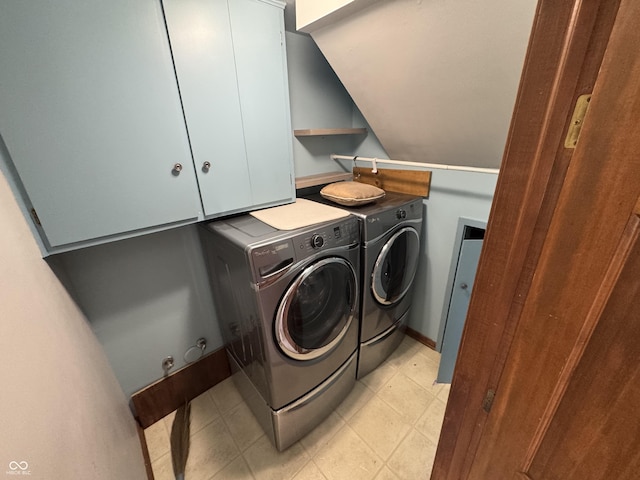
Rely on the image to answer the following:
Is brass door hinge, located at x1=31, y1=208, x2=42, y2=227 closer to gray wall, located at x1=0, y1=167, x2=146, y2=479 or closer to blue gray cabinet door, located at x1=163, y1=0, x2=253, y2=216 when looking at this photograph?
gray wall, located at x1=0, y1=167, x2=146, y2=479

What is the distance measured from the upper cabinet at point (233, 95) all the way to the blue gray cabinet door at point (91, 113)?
0.23 feet

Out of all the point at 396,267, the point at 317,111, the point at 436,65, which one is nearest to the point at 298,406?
the point at 396,267

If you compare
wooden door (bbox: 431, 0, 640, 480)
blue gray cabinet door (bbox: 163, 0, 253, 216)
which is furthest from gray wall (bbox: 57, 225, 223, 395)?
wooden door (bbox: 431, 0, 640, 480)

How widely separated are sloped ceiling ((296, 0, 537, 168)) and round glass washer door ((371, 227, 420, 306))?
1.90ft

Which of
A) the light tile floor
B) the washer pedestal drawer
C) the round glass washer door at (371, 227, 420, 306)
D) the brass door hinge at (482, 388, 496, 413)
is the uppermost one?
the brass door hinge at (482, 388, 496, 413)

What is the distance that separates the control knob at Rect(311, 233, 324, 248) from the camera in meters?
1.10

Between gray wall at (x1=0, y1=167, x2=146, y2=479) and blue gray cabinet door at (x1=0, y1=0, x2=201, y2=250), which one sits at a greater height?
blue gray cabinet door at (x1=0, y1=0, x2=201, y2=250)

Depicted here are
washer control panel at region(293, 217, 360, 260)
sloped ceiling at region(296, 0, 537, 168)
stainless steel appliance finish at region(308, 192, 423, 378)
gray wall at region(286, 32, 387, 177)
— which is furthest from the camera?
gray wall at region(286, 32, 387, 177)

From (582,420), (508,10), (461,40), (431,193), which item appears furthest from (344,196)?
(582,420)

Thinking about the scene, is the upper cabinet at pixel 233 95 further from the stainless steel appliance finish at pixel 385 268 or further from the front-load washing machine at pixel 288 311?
the stainless steel appliance finish at pixel 385 268

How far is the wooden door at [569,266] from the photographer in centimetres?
32

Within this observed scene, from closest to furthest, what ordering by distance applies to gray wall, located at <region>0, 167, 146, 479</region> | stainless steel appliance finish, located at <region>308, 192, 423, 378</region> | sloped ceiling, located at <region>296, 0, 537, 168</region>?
gray wall, located at <region>0, 167, 146, 479</region>, sloped ceiling, located at <region>296, 0, 537, 168</region>, stainless steel appliance finish, located at <region>308, 192, 423, 378</region>

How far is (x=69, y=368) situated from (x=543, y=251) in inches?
47.2

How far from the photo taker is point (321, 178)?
188 cm
